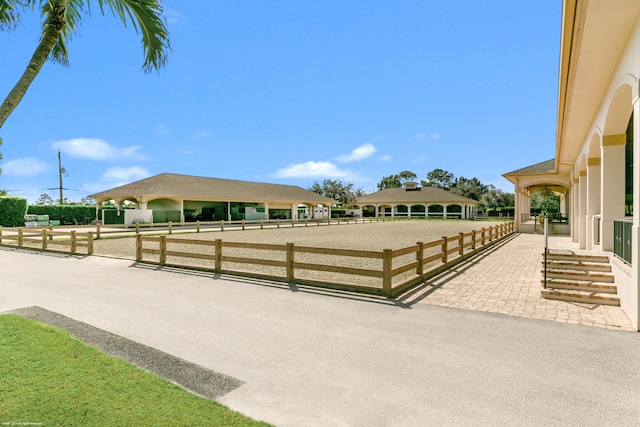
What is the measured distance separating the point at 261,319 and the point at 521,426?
3.67 m

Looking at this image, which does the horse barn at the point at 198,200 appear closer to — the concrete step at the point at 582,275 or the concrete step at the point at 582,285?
the concrete step at the point at 582,275

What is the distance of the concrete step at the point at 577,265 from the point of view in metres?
7.42

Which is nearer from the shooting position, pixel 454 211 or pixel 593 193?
pixel 593 193

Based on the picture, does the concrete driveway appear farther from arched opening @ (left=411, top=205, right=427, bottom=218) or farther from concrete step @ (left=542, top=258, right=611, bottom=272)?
arched opening @ (left=411, top=205, right=427, bottom=218)

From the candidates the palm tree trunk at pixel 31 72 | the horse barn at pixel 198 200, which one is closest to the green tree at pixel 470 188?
the horse barn at pixel 198 200

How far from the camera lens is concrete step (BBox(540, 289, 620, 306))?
6258 millimetres

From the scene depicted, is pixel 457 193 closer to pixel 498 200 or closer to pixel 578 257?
pixel 498 200

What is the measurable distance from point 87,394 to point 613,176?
31.7 ft

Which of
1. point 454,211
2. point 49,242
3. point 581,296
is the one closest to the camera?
point 581,296

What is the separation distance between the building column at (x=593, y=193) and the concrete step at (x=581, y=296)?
413 centimetres

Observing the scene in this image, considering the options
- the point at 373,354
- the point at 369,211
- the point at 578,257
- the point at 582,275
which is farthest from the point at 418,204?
the point at 373,354

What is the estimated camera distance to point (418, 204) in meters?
57.8

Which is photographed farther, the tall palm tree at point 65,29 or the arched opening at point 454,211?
the arched opening at point 454,211

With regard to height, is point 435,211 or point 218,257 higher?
point 435,211
